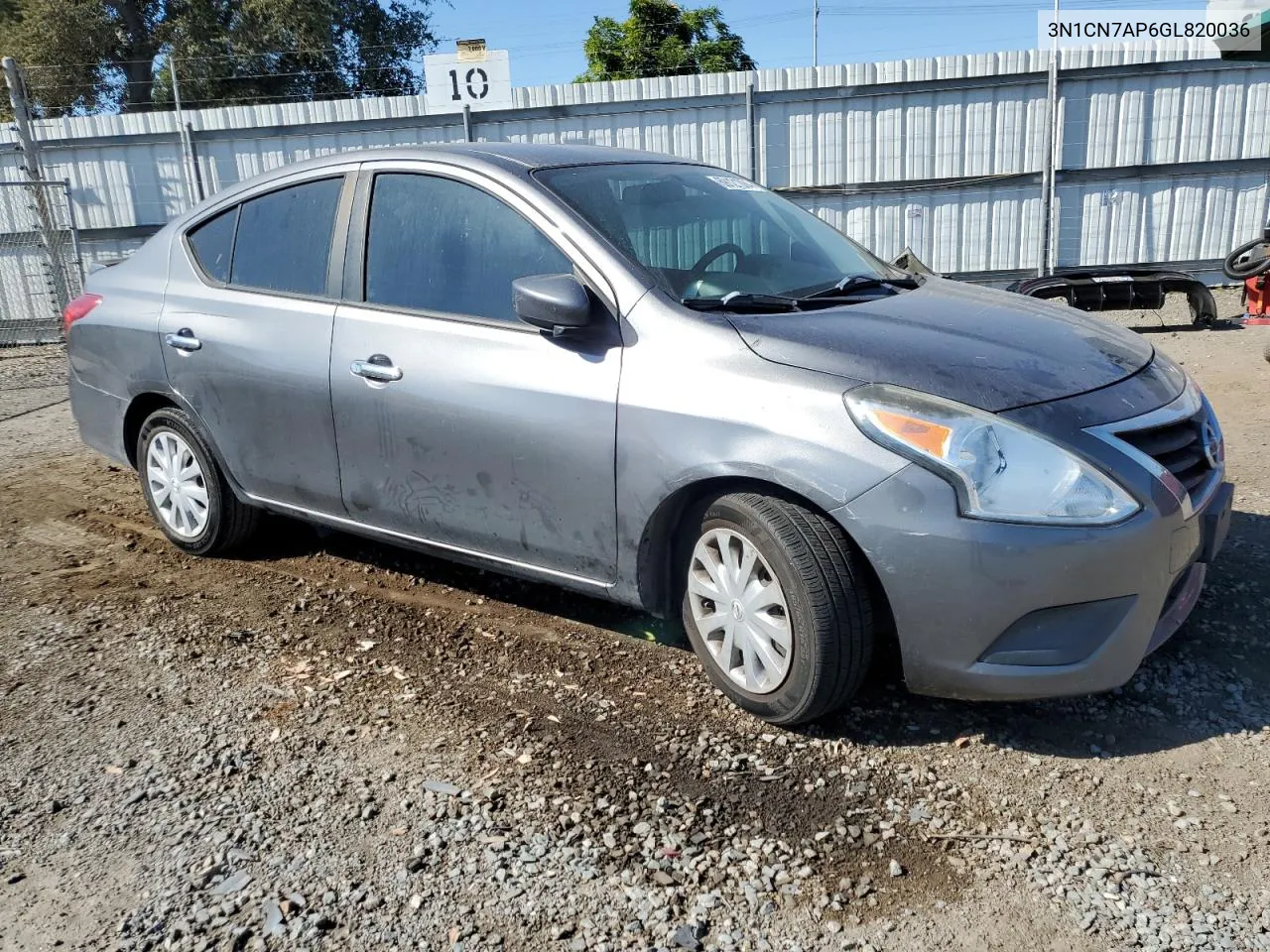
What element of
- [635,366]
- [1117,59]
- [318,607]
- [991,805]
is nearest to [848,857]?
[991,805]

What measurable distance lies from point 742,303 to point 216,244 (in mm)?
2483

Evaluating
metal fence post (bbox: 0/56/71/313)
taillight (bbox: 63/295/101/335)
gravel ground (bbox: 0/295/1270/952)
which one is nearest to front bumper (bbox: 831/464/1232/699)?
gravel ground (bbox: 0/295/1270/952)

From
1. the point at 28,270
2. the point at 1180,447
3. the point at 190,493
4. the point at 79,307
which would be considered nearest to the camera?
the point at 1180,447

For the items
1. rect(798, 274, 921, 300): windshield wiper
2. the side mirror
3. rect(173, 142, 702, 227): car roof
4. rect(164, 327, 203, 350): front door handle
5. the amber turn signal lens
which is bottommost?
the amber turn signal lens

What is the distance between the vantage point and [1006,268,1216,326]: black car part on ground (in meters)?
9.79

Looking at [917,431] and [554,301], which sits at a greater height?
[554,301]

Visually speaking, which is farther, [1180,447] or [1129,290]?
[1129,290]

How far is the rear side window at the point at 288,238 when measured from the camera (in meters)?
4.02

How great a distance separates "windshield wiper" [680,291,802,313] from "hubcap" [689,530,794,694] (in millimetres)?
717

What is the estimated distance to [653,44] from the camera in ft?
97.3

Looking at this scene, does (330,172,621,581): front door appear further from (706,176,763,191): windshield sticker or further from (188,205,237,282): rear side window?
(706,176,763,191): windshield sticker

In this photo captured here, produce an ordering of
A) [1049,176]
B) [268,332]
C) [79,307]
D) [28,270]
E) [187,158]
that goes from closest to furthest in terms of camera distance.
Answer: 1. [268,332]
2. [79,307]
3. [1049,176]
4. [28,270]
5. [187,158]

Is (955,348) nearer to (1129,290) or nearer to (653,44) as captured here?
(1129,290)

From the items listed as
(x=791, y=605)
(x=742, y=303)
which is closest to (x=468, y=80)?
(x=742, y=303)
